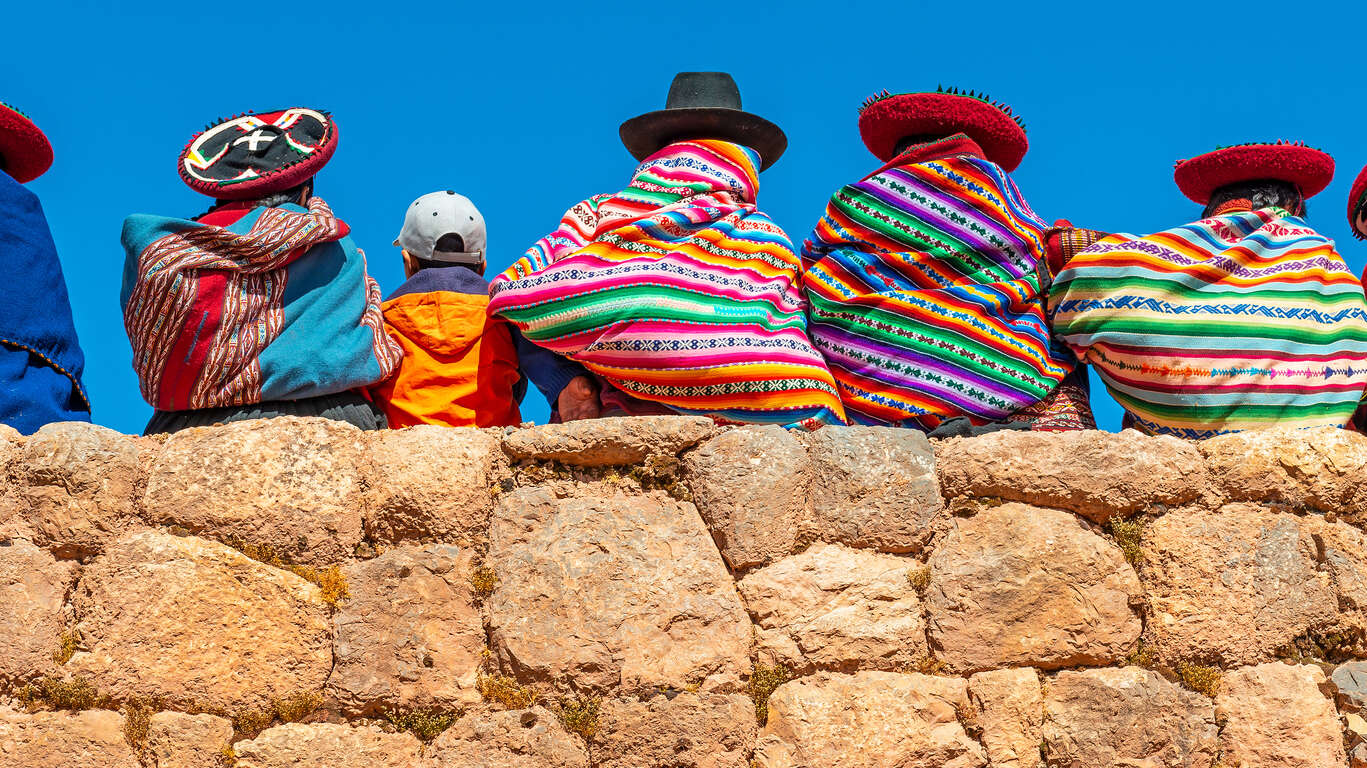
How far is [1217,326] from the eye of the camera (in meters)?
3.90

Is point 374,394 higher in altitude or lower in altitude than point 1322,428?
higher

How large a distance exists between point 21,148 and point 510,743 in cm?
268

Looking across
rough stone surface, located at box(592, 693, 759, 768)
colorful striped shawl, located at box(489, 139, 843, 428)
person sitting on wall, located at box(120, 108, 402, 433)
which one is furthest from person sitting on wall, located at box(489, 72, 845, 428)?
rough stone surface, located at box(592, 693, 759, 768)

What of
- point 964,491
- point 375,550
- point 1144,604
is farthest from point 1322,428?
point 375,550

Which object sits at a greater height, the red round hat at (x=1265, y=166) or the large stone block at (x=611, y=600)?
the red round hat at (x=1265, y=166)

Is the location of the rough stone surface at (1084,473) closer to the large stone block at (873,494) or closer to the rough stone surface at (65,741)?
the large stone block at (873,494)

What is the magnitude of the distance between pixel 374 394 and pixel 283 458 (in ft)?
2.69

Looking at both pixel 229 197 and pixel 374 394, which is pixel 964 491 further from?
pixel 229 197

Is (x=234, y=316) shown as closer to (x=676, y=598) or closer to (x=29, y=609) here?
(x=29, y=609)

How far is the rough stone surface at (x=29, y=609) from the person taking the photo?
331 centimetres

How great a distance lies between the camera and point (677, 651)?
10.9ft

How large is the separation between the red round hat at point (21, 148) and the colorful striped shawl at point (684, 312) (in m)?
1.67

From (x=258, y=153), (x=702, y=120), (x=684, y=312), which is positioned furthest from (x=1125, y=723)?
(x=258, y=153)

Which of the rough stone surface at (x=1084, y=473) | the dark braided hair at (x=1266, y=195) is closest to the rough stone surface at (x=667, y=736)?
the rough stone surface at (x=1084, y=473)
